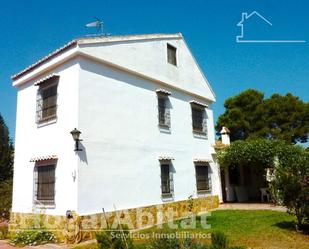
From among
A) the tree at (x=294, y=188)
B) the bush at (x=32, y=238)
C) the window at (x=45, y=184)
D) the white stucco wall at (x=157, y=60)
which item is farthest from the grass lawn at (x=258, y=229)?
the white stucco wall at (x=157, y=60)

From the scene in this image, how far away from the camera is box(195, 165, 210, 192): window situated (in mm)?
17623

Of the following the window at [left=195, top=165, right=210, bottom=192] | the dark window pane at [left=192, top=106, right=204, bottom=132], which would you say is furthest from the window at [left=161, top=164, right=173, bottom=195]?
the dark window pane at [left=192, top=106, right=204, bottom=132]

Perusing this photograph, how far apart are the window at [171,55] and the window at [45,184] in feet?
28.3

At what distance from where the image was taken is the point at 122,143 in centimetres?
1300

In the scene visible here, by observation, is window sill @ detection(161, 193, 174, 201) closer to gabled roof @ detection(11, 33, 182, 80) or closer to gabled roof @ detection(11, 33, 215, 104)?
gabled roof @ detection(11, 33, 215, 104)

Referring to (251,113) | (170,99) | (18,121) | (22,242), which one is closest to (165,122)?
(170,99)

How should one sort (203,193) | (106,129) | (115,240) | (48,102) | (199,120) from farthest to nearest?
(199,120), (203,193), (48,102), (106,129), (115,240)

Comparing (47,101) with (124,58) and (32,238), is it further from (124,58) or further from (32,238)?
(32,238)

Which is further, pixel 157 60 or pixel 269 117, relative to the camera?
pixel 269 117

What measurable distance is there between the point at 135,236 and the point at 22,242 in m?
3.79

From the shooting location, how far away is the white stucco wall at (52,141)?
1123 centimetres

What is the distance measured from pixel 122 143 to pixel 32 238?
15.6 ft

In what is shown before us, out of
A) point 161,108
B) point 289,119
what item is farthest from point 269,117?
point 161,108

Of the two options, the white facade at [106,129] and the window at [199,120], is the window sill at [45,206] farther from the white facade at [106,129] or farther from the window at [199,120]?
the window at [199,120]
